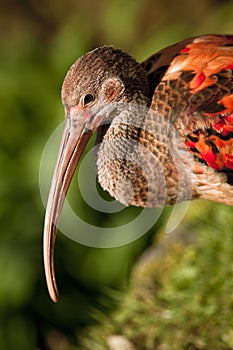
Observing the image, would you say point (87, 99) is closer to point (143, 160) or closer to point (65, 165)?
point (65, 165)

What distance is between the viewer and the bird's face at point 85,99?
3527 millimetres

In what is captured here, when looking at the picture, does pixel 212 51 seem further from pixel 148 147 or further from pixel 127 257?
pixel 127 257

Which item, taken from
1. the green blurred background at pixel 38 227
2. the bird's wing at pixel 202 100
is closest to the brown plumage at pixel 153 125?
the bird's wing at pixel 202 100

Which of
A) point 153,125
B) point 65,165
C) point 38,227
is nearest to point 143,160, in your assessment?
point 153,125

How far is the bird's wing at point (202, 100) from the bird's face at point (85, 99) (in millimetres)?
147

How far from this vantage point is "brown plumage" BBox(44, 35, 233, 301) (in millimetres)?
3561

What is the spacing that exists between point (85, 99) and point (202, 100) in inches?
21.2

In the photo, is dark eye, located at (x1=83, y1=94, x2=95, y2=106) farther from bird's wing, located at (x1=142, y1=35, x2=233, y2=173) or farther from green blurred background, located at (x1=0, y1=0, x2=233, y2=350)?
green blurred background, located at (x1=0, y1=0, x2=233, y2=350)

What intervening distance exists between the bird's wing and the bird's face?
0.15m

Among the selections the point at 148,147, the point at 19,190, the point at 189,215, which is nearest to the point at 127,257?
the point at 189,215

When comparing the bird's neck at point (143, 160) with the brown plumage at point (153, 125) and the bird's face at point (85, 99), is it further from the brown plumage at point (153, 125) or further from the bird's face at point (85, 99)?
the bird's face at point (85, 99)

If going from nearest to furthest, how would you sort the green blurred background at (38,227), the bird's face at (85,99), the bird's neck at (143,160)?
1. the bird's face at (85,99)
2. the bird's neck at (143,160)
3. the green blurred background at (38,227)

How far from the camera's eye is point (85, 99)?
11.6 feet

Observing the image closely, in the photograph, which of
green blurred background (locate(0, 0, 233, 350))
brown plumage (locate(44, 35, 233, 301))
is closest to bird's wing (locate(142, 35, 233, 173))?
brown plumage (locate(44, 35, 233, 301))
